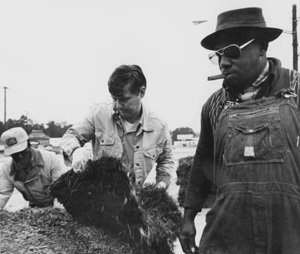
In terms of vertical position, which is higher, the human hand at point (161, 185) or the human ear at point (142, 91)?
the human ear at point (142, 91)

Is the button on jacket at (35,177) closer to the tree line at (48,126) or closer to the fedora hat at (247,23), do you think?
the fedora hat at (247,23)

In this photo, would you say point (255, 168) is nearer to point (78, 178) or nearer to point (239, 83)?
point (239, 83)

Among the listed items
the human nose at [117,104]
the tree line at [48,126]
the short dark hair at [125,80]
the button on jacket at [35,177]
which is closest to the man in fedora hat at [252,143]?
the short dark hair at [125,80]

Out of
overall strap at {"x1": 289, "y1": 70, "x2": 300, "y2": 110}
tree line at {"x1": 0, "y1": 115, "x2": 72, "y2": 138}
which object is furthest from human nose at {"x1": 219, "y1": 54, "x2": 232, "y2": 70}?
tree line at {"x1": 0, "y1": 115, "x2": 72, "y2": 138}

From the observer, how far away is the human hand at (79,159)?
3.14m

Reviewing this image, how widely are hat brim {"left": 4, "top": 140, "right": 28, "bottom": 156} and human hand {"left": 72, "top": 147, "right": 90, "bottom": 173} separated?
222cm

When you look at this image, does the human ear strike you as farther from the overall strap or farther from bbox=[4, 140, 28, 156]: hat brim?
bbox=[4, 140, 28, 156]: hat brim

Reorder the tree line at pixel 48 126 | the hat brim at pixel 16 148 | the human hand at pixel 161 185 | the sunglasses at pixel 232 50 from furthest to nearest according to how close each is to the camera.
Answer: the tree line at pixel 48 126 < the hat brim at pixel 16 148 < the human hand at pixel 161 185 < the sunglasses at pixel 232 50

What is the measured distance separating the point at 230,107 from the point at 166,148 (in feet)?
5.45

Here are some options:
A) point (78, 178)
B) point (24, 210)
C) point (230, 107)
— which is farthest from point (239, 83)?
point (24, 210)

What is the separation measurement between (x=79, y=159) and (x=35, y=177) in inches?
94.8

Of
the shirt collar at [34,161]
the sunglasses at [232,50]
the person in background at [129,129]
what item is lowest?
the shirt collar at [34,161]

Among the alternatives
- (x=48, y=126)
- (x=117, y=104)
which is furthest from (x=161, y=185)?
(x=48, y=126)

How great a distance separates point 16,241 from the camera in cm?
300
